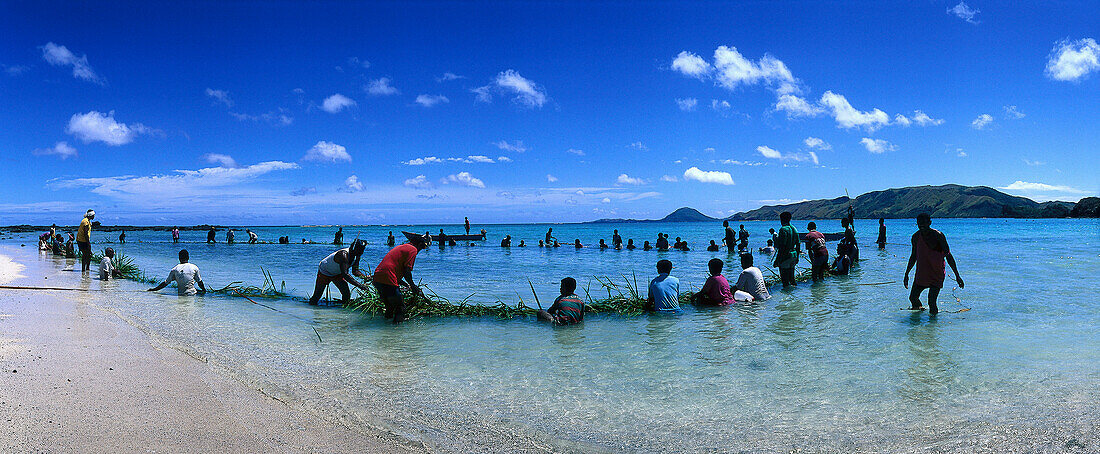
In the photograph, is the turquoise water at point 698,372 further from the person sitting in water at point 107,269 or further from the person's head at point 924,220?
the person sitting in water at point 107,269

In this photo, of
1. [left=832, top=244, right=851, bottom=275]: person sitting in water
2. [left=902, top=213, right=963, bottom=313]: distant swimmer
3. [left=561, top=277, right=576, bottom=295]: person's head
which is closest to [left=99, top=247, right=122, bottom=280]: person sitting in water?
[left=561, top=277, right=576, bottom=295]: person's head

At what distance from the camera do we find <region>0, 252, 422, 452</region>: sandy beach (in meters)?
4.09

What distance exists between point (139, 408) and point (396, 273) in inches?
194

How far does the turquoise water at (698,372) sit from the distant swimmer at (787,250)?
2014mm

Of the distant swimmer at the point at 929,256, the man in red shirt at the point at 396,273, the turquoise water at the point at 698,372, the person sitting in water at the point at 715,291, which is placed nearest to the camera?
the turquoise water at the point at 698,372

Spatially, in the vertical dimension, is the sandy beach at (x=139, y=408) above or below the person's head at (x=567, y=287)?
below

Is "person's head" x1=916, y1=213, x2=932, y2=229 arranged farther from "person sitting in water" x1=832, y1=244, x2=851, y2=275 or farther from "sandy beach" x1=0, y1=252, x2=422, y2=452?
"sandy beach" x1=0, y1=252, x2=422, y2=452

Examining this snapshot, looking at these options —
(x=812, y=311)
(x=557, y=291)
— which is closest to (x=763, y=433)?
(x=812, y=311)

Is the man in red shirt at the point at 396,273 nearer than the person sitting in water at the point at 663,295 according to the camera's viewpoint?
Yes

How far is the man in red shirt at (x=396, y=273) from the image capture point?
31.2 ft

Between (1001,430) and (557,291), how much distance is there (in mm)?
11800

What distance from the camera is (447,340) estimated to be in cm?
864

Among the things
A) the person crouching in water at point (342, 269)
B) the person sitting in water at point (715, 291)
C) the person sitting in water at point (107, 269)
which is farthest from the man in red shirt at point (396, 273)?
the person sitting in water at point (107, 269)

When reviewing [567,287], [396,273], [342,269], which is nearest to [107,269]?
[342,269]
